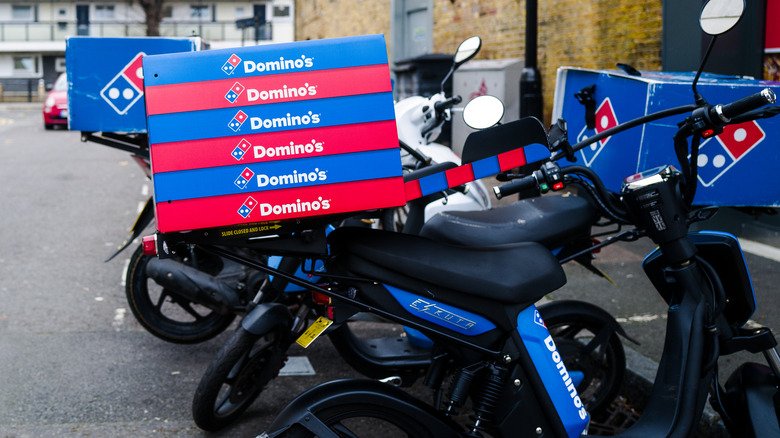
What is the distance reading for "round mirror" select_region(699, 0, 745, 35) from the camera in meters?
2.64

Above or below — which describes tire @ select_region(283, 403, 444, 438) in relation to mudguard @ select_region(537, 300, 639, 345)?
below

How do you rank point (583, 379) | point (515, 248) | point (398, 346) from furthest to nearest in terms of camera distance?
point (398, 346), point (583, 379), point (515, 248)

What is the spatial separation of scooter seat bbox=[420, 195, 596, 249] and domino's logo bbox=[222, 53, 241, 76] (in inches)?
39.1

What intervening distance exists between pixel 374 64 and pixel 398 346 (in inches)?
68.5

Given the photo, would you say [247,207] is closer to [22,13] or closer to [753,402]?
[753,402]

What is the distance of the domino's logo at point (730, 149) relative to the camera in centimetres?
428

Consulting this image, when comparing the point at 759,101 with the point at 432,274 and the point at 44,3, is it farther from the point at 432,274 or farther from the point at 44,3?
the point at 44,3

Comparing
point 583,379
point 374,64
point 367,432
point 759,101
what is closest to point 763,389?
point 583,379

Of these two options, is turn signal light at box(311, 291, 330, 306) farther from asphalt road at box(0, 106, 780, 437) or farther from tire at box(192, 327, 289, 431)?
asphalt road at box(0, 106, 780, 437)

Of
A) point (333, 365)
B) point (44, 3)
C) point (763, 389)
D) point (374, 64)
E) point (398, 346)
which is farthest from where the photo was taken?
point (44, 3)

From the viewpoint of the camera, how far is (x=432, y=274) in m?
2.62

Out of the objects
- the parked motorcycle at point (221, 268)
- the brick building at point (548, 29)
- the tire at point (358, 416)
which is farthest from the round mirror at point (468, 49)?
the brick building at point (548, 29)

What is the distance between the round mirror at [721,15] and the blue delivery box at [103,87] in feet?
10.2

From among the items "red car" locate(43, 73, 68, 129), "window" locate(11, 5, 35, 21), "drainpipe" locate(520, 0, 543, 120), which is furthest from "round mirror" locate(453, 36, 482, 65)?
"window" locate(11, 5, 35, 21)
